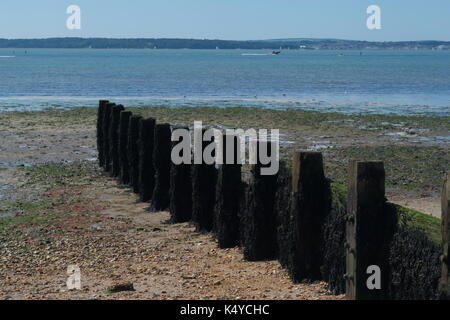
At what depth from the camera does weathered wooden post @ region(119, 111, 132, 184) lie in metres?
20.1

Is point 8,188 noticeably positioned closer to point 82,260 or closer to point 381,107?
point 82,260

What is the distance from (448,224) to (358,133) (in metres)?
24.2

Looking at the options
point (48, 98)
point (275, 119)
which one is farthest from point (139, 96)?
point (275, 119)

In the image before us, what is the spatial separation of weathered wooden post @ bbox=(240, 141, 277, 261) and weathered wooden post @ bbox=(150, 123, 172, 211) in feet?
16.2

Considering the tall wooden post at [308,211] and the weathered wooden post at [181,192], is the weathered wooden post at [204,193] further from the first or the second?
the tall wooden post at [308,211]

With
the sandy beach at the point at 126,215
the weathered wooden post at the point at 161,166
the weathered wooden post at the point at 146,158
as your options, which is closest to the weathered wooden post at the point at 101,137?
the sandy beach at the point at 126,215

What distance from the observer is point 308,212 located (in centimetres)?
978

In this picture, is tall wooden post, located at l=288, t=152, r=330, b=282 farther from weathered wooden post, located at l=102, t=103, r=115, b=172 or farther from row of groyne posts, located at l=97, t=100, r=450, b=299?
weathered wooden post, located at l=102, t=103, r=115, b=172

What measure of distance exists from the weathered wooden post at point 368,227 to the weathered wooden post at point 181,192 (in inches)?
273

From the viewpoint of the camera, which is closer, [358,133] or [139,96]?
[358,133]

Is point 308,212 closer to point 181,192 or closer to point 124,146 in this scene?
point 181,192

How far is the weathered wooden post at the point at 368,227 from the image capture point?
804 centimetres

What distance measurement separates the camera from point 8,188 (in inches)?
780

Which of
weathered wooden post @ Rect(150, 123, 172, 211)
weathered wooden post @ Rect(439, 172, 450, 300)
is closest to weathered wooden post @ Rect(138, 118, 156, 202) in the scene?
weathered wooden post @ Rect(150, 123, 172, 211)
